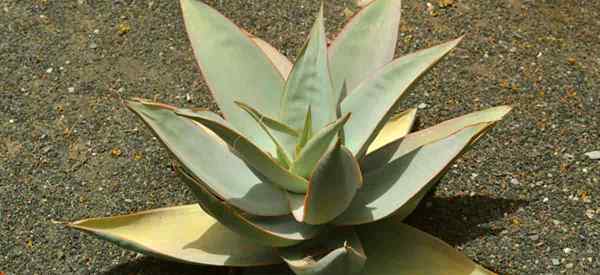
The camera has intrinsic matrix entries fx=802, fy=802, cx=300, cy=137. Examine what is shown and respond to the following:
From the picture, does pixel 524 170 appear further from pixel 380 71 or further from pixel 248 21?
pixel 248 21

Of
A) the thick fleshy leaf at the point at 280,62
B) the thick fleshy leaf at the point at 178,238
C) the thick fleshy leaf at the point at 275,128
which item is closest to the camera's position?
the thick fleshy leaf at the point at 275,128

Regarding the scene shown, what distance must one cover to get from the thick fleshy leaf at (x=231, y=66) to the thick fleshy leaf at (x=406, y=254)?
0.35 metres

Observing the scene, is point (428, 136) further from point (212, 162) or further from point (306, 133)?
point (212, 162)

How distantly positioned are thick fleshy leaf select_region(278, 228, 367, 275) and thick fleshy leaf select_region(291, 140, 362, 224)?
7 cm

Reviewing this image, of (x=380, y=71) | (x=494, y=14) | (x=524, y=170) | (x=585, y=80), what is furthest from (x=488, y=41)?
(x=380, y=71)

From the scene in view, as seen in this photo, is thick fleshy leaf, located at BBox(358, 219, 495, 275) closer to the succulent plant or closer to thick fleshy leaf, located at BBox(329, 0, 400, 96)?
the succulent plant

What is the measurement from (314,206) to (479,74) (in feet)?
3.43

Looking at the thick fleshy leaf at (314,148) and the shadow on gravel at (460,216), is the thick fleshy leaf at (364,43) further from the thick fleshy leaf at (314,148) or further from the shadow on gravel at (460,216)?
the shadow on gravel at (460,216)

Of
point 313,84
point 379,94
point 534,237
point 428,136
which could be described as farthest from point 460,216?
point 313,84

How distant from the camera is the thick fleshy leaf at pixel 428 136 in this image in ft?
5.64

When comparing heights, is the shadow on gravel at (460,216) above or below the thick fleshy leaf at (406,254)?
below

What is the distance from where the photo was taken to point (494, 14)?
2.56 metres

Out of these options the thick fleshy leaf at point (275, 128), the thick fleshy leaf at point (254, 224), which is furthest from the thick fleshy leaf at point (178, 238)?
the thick fleshy leaf at point (275, 128)

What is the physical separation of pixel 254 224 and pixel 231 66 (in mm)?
391
